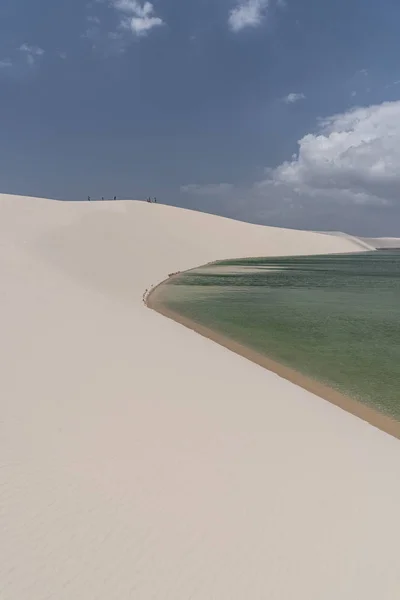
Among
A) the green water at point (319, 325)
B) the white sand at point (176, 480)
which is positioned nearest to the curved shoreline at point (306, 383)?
the green water at point (319, 325)

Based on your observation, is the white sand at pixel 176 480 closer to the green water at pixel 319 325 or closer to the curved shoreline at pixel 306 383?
the curved shoreline at pixel 306 383

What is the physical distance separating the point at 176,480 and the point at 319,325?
11696 mm

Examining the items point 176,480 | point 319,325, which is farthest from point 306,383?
point 319,325

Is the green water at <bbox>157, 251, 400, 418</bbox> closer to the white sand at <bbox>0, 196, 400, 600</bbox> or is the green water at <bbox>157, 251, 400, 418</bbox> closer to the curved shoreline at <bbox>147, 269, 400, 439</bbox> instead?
the curved shoreline at <bbox>147, 269, 400, 439</bbox>

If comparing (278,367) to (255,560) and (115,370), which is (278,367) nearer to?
(115,370)

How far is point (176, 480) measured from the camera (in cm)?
420

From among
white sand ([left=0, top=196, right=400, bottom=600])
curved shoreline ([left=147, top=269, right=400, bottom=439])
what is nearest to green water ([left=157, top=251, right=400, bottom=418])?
curved shoreline ([left=147, top=269, right=400, bottom=439])

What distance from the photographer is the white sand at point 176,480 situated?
3.03 metres

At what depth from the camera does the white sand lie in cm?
303

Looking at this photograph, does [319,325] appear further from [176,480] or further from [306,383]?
[176,480]

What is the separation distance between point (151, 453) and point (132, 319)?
8.69 m

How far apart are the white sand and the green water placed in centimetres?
183

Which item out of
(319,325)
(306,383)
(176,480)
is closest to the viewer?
(176,480)

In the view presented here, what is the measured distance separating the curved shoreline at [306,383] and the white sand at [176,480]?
1.37 ft
